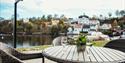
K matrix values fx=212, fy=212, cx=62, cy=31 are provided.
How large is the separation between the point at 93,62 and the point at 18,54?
1.73m

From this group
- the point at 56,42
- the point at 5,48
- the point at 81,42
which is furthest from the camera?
the point at 56,42

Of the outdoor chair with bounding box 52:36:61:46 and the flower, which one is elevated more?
the flower

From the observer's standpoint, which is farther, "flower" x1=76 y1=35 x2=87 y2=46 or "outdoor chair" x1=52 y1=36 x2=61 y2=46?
"outdoor chair" x1=52 y1=36 x2=61 y2=46

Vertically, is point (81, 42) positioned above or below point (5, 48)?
above

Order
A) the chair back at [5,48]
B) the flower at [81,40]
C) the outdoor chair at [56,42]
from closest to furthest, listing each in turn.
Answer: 1. the flower at [81,40]
2. the chair back at [5,48]
3. the outdoor chair at [56,42]

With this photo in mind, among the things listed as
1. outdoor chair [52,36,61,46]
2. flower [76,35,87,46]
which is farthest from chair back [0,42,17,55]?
outdoor chair [52,36,61,46]

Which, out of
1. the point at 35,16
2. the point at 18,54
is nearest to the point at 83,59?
the point at 18,54

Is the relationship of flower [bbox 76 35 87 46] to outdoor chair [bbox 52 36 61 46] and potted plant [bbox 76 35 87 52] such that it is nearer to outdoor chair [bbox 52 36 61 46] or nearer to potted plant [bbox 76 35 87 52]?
potted plant [bbox 76 35 87 52]

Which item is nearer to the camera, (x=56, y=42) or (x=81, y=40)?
(x=81, y=40)

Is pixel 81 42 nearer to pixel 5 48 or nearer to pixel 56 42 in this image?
pixel 5 48

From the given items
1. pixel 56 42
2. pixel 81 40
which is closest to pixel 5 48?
pixel 81 40

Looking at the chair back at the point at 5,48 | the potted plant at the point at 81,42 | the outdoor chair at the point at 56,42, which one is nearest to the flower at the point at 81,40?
the potted plant at the point at 81,42

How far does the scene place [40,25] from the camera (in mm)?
52000

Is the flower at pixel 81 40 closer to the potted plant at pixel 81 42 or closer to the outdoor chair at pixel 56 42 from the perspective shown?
the potted plant at pixel 81 42
